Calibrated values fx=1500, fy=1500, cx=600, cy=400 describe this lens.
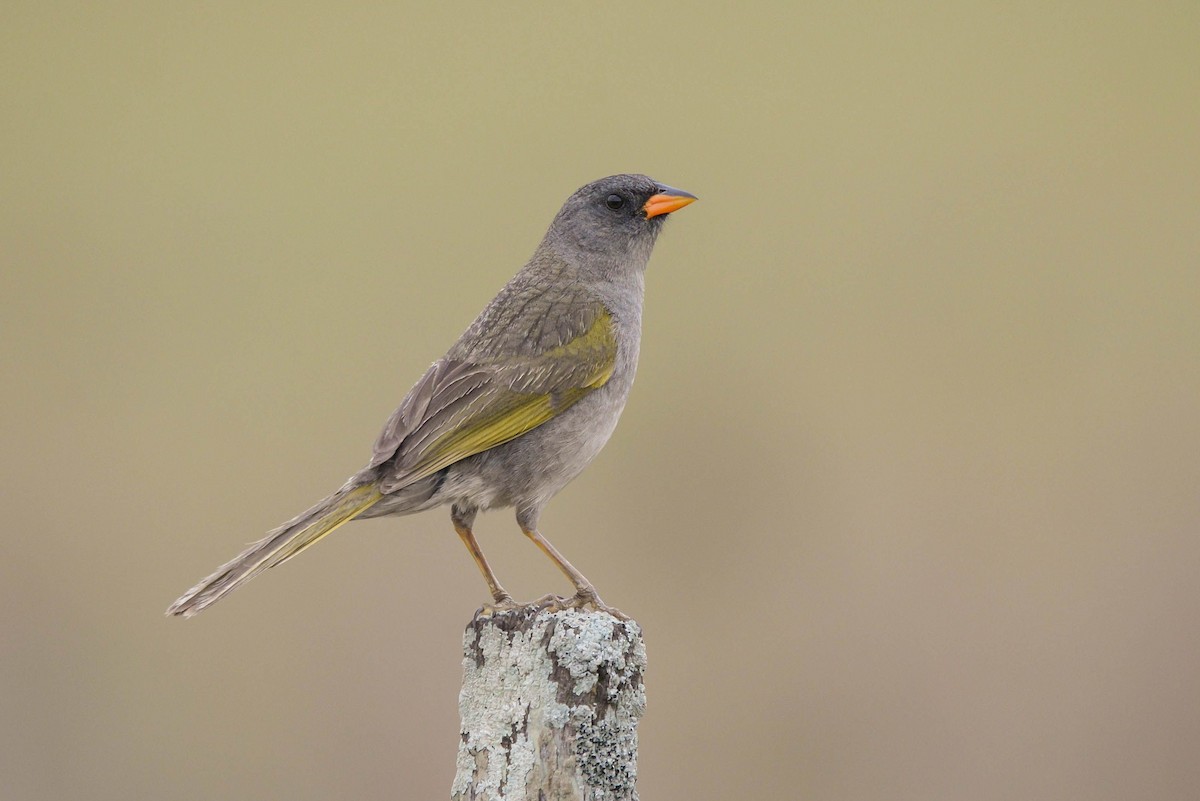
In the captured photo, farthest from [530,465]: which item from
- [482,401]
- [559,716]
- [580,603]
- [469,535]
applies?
[559,716]

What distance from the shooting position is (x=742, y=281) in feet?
34.7

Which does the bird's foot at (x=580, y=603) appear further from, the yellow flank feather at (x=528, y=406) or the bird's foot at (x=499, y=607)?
the yellow flank feather at (x=528, y=406)

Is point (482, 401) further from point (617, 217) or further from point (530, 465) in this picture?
point (617, 217)

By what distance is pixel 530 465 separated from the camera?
17.8 ft

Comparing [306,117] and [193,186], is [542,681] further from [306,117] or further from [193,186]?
[306,117]

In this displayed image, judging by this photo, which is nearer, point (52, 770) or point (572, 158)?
point (52, 770)

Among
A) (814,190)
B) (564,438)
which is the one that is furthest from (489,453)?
(814,190)

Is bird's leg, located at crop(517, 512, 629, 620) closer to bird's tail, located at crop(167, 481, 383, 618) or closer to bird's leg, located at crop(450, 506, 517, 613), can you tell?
bird's leg, located at crop(450, 506, 517, 613)

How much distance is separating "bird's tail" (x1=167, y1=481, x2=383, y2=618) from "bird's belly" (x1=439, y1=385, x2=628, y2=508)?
15.3 inches

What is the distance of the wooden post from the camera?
13.3 feet

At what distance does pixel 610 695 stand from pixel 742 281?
6740 millimetres

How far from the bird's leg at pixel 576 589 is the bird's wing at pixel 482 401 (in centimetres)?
39

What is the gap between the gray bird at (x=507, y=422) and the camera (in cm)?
517

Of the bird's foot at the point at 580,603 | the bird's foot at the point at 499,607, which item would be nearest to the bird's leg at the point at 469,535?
the bird's foot at the point at 499,607
